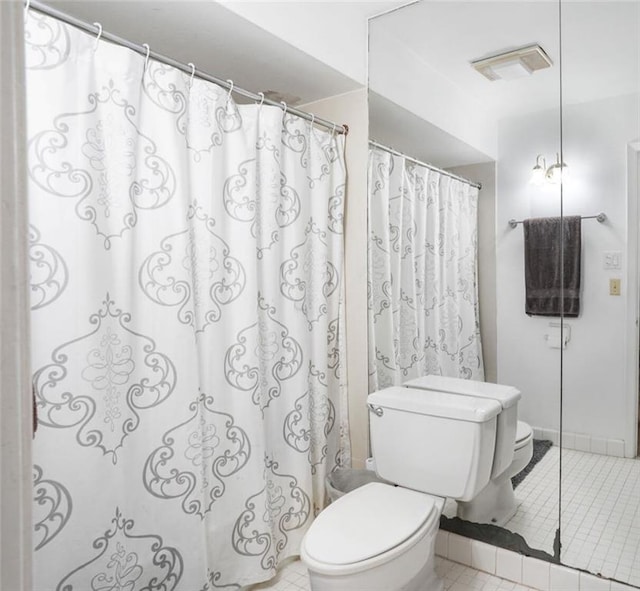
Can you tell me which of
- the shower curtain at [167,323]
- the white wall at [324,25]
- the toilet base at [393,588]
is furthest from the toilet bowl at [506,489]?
the white wall at [324,25]

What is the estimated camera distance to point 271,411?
1.97 metres

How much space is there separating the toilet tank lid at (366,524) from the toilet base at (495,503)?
280 mm

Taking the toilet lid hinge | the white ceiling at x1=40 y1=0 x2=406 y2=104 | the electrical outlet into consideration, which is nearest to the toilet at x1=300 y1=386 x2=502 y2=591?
the toilet lid hinge

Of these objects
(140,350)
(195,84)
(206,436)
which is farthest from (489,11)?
(206,436)

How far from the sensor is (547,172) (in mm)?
1834

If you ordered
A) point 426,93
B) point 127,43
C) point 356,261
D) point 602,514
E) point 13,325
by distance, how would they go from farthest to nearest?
point 356,261
point 426,93
point 602,514
point 127,43
point 13,325

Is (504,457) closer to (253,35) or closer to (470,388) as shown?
(470,388)

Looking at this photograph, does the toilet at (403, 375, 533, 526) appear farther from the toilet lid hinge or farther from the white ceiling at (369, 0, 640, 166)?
the white ceiling at (369, 0, 640, 166)

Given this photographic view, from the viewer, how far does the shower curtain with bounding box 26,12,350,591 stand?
4.25 feet

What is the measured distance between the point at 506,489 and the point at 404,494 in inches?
16.9

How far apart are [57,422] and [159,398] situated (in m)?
0.30

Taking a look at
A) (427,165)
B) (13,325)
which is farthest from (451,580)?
(13,325)

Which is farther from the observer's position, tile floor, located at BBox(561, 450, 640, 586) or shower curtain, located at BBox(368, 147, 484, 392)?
shower curtain, located at BBox(368, 147, 484, 392)

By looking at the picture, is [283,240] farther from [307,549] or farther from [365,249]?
[307,549]
